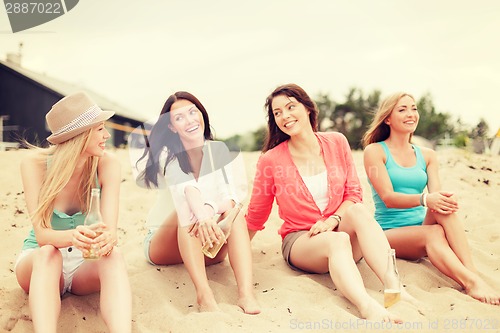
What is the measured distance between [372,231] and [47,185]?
179cm

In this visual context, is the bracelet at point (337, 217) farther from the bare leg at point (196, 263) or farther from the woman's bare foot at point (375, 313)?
the bare leg at point (196, 263)

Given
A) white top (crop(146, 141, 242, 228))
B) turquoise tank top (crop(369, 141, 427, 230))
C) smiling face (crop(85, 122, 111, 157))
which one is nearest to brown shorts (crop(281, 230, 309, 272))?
white top (crop(146, 141, 242, 228))

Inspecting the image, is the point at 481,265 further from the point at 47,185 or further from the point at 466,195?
the point at 47,185

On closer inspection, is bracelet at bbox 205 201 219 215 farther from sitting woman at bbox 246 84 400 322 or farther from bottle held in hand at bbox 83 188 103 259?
bottle held in hand at bbox 83 188 103 259

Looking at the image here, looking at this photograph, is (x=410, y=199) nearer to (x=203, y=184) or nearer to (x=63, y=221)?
(x=203, y=184)

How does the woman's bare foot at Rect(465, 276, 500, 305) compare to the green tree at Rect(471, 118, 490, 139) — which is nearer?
the woman's bare foot at Rect(465, 276, 500, 305)

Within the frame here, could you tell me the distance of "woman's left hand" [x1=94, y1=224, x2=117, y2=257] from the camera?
2.60 meters

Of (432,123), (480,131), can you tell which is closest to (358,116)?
(432,123)

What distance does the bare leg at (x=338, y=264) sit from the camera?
105 inches

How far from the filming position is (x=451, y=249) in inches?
132

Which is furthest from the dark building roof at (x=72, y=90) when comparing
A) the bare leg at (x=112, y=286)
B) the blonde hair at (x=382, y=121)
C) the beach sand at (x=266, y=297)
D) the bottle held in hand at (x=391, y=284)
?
the bottle held in hand at (x=391, y=284)

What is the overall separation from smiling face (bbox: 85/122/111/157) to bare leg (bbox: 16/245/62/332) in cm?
55

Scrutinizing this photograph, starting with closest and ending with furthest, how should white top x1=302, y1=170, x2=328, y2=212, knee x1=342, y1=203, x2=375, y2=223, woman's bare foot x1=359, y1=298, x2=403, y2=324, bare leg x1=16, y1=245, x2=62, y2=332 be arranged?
bare leg x1=16, y1=245, x2=62, y2=332 < woman's bare foot x1=359, y1=298, x2=403, y2=324 < knee x1=342, y1=203, x2=375, y2=223 < white top x1=302, y1=170, x2=328, y2=212

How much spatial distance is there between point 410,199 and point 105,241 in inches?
79.4
